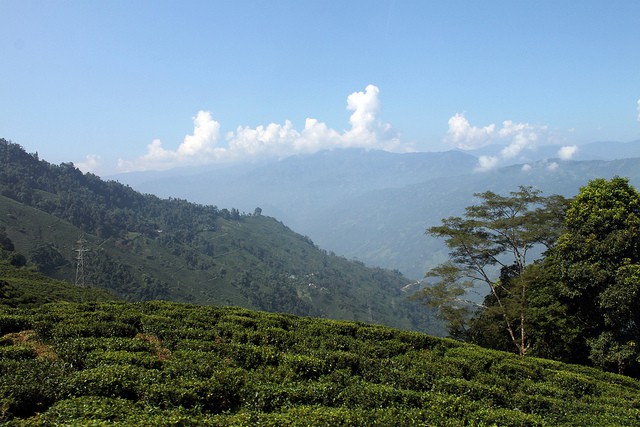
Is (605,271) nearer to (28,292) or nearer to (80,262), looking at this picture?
(28,292)

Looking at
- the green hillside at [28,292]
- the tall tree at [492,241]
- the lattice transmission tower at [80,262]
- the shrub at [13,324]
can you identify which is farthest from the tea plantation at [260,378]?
the lattice transmission tower at [80,262]

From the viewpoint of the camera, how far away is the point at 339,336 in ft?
64.5

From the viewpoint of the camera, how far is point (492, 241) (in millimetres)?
36250

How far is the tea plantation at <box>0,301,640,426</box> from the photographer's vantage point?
32.3 ft

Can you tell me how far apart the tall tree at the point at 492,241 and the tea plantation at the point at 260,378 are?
47.3ft

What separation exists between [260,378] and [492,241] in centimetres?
3006

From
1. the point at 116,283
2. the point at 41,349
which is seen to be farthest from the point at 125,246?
the point at 41,349

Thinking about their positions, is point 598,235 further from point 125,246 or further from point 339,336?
point 125,246

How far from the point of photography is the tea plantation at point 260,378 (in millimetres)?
9852

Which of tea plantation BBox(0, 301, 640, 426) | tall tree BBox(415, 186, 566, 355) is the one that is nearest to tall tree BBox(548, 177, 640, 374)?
tea plantation BBox(0, 301, 640, 426)

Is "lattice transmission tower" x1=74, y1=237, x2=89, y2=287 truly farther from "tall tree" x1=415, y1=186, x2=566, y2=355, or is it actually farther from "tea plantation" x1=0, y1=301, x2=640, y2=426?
"tall tree" x1=415, y1=186, x2=566, y2=355

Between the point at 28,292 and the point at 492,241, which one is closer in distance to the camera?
the point at 492,241

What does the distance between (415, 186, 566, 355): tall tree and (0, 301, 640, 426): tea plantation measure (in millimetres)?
14408

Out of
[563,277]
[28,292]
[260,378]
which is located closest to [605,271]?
[563,277]
